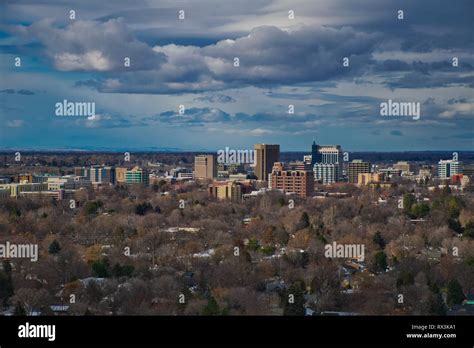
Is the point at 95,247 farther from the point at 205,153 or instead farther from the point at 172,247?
the point at 205,153

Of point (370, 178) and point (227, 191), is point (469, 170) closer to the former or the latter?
point (370, 178)

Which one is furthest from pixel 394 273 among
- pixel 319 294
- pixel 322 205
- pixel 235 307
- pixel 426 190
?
pixel 426 190

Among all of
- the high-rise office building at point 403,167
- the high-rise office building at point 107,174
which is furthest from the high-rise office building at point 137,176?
the high-rise office building at point 403,167

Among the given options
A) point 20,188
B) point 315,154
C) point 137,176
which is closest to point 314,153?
point 315,154

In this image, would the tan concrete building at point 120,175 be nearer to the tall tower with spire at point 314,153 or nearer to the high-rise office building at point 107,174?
the high-rise office building at point 107,174

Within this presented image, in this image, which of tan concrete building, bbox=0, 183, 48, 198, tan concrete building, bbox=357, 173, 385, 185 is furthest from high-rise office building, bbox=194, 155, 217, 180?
tan concrete building, bbox=0, 183, 48, 198
